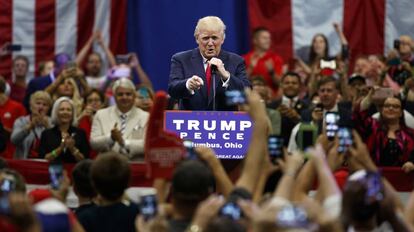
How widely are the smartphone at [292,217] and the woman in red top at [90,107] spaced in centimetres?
755

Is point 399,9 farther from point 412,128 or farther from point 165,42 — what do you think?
point 412,128

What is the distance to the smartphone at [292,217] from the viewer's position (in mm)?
5426

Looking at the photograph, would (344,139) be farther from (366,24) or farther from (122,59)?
(366,24)

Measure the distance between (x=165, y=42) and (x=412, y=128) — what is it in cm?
452

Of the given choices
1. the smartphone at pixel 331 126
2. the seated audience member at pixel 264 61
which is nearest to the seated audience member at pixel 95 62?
the seated audience member at pixel 264 61

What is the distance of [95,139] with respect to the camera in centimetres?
1237

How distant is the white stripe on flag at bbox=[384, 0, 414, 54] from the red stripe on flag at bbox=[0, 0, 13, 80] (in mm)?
4732

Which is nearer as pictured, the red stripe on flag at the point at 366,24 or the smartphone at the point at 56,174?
the smartphone at the point at 56,174

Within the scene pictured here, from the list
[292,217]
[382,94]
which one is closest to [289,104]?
[382,94]

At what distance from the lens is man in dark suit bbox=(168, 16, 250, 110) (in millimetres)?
10008

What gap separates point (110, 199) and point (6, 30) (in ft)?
33.2

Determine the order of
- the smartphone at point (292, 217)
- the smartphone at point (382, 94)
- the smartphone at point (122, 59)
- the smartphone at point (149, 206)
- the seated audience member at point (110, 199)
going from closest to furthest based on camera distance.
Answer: the smartphone at point (292, 217) < the smartphone at point (149, 206) < the seated audience member at point (110, 199) < the smartphone at point (382, 94) < the smartphone at point (122, 59)

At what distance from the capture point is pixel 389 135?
11.7 meters

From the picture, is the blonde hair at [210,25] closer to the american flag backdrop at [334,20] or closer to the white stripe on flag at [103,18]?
the american flag backdrop at [334,20]
